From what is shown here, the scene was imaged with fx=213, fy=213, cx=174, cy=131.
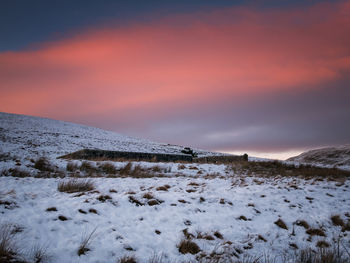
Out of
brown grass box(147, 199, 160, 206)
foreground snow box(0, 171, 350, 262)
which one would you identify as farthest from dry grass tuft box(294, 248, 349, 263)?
brown grass box(147, 199, 160, 206)

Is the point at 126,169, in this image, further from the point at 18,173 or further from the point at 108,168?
the point at 18,173

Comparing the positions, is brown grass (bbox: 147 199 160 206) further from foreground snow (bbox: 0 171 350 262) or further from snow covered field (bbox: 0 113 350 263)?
foreground snow (bbox: 0 171 350 262)

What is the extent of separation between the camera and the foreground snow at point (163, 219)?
372 cm

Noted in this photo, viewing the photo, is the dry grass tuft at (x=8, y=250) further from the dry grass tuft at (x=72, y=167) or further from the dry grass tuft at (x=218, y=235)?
the dry grass tuft at (x=72, y=167)

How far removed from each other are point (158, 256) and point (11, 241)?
2.30 metres

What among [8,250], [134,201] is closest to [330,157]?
[134,201]

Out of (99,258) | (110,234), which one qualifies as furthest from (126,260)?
(110,234)

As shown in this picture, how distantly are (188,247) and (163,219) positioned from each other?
1.11 meters

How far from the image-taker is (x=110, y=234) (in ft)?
13.3

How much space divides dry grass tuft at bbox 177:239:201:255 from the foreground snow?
0.10m

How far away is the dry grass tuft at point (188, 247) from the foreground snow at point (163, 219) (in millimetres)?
102

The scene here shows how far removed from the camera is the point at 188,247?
157 inches

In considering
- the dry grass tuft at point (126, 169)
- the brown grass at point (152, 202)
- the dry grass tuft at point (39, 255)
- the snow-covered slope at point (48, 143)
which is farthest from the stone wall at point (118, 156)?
the dry grass tuft at point (39, 255)

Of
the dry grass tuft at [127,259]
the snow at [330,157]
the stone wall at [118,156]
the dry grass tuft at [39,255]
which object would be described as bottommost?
the dry grass tuft at [127,259]
